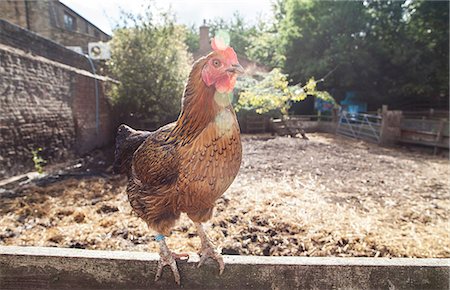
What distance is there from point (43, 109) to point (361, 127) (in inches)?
415

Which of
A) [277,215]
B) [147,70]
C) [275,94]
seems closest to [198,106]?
[277,215]

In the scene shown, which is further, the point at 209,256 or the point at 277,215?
the point at 277,215

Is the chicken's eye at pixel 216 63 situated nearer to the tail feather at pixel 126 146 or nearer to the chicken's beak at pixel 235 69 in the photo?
the chicken's beak at pixel 235 69

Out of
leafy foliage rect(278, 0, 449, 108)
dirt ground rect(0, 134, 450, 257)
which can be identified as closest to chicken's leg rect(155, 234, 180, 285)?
dirt ground rect(0, 134, 450, 257)

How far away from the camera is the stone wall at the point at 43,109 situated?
474cm

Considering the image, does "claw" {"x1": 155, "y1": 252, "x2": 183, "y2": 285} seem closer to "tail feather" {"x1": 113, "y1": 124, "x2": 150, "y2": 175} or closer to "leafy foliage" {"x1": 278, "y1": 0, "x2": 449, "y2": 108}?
"tail feather" {"x1": 113, "y1": 124, "x2": 150, "y2": 175}

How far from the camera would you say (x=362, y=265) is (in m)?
1.51

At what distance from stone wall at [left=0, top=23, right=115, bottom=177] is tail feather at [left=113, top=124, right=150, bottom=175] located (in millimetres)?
4209

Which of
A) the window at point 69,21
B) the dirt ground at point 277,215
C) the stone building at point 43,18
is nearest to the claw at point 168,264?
the dirt ground at point 277,215

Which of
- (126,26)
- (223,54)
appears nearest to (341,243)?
(223,54)

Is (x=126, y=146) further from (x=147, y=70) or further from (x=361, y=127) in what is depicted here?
(x=361, y=127)

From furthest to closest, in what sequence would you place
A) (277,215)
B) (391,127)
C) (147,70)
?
(391,127) < (147,70) < (277,215)

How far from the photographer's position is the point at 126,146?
1679 millimetres

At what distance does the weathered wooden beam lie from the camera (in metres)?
1.51
